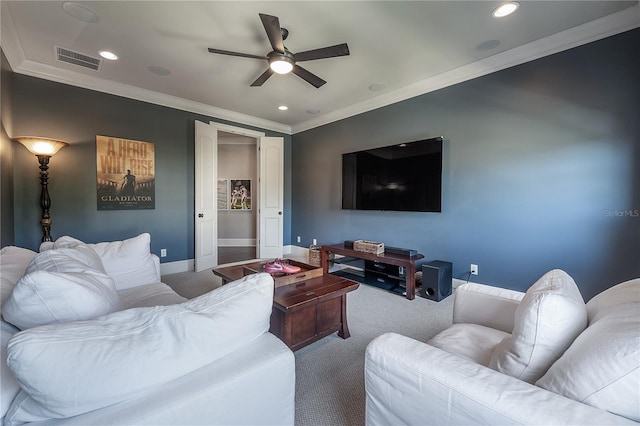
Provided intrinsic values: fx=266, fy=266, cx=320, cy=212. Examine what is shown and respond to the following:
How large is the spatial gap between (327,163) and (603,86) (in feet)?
11.6

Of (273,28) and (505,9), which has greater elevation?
(505,9)

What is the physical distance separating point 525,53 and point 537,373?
318cm

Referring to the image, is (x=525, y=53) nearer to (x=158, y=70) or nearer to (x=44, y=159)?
(x=158, y=70)

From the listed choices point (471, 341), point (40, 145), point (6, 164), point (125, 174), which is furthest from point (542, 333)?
point (125, 174)

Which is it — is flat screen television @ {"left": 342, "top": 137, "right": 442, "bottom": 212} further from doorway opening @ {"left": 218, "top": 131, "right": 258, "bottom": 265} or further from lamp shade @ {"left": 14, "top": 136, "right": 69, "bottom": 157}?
lamp shade @ {"left": 14, "top": 136, "right": 69, "bottom": 157}

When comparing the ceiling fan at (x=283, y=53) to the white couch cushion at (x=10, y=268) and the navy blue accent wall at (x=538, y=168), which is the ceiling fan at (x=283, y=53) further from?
the white couch cushion at (x=10, y=268)

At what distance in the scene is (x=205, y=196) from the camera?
4348 millimetres

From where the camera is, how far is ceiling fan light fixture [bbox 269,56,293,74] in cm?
241

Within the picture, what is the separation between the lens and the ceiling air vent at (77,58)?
2857 mm

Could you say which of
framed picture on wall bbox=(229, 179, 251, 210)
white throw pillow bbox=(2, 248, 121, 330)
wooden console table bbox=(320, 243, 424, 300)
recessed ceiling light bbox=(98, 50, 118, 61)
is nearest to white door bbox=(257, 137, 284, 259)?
wooden console table bbox=(320, 243, 424, 300)

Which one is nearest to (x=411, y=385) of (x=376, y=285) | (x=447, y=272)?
(x=447, y=272)

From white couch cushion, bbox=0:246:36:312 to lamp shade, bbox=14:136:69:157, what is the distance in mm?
1692

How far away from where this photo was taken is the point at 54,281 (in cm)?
89

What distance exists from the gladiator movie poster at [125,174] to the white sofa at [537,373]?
4.05 meters
